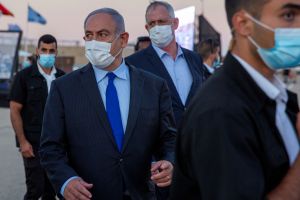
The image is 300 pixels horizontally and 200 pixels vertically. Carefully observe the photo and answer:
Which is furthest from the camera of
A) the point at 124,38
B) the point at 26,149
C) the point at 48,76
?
the point at 48,76

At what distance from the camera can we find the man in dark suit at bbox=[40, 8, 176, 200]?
321 cm

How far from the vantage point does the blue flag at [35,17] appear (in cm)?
3497

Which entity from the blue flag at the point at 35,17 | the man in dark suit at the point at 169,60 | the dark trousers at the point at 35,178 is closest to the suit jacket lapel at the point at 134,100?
the man in dark suit at the point at 169,60

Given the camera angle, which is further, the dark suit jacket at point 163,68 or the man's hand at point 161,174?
the dark suit jacket at point 163,68

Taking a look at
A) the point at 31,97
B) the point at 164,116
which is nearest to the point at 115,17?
the point at 164,116

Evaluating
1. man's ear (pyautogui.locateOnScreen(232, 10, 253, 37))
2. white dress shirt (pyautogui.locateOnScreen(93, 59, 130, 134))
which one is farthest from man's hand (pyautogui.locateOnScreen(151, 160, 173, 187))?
man's ear (pyautogui.locateOnScreen(232, 10, 253, 37))

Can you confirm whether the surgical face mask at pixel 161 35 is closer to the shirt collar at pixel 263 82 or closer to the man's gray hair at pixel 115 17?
the man's gray hair at pixel 115 17

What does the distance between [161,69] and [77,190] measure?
6.43 feet

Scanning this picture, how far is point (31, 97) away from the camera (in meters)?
5.89

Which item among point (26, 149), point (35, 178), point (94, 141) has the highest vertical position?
point (94, 141)

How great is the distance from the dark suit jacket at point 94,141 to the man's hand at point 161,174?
0.18 m

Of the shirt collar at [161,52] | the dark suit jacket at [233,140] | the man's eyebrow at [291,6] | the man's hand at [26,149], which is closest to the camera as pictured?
the dark suit jacket at [233,140]

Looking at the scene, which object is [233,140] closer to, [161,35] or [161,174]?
[161,174]

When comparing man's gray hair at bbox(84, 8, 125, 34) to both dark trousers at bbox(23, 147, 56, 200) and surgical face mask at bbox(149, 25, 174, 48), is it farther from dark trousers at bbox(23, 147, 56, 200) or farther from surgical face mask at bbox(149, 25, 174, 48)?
dark trousers at bbox(23, 147, 56, 200)
